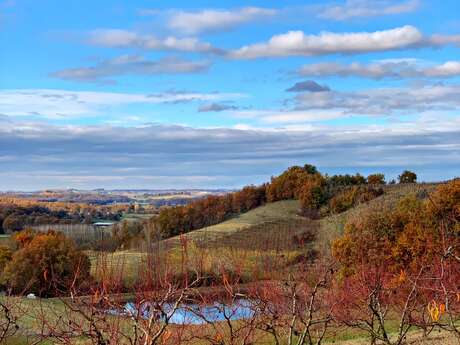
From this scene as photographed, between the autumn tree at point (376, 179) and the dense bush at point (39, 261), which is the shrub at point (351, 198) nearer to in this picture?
the autumn tree at point (376, 179)

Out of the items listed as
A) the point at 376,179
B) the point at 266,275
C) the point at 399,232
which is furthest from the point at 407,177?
the point at 266,275

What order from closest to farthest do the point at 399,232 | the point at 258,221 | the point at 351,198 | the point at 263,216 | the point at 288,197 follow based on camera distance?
the point at 399,232, the point at 351,198, the point at 258,221, the point at 263,216, the point at 288,197

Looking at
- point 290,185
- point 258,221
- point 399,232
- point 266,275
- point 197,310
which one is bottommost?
point 258,221

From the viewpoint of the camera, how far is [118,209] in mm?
130000

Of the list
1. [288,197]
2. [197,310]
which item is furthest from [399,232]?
[288,197]

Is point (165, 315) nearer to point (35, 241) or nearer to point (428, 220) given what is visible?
point (428, 220)

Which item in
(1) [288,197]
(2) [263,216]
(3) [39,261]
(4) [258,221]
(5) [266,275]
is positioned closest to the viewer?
(5) [266,275]

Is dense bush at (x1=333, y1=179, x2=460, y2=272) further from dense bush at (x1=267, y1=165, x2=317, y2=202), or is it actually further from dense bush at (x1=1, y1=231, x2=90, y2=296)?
dense bush at (x1=267, y1=165, x2=317, y2=202)

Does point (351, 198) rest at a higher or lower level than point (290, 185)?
lower

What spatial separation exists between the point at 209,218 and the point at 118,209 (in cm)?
3618

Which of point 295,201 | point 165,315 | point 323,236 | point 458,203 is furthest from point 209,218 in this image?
point 165,315

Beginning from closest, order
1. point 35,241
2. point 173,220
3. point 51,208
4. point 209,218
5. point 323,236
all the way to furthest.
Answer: point 35,241
point 323,236
point 173,220
point 209,218
point 51,208

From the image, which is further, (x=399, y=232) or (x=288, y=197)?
(x=288, y=197)

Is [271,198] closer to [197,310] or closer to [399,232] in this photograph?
[399,232]
